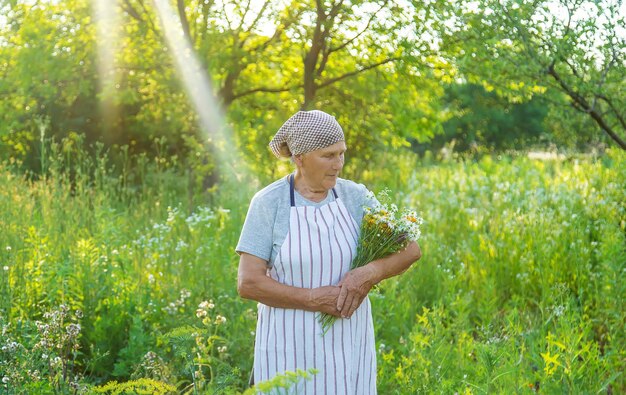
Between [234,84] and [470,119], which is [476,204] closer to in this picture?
[234,84]

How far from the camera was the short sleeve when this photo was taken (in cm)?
312

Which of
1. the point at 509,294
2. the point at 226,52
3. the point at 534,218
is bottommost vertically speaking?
the point at 509,294

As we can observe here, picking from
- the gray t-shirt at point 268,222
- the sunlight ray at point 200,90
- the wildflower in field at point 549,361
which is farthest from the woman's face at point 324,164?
the sunlight ray at point 200,90

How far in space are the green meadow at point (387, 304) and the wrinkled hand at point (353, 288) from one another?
1.82 ft

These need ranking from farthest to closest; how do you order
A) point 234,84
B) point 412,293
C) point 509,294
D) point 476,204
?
point 234,84 < point 476,204 < point 509,294 < point 412,293

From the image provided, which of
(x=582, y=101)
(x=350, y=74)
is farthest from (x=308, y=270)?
(x=350, y=74)

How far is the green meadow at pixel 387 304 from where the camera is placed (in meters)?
3.88

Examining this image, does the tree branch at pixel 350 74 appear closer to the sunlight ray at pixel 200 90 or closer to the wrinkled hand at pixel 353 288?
the sunlight ray at pixel 200 90

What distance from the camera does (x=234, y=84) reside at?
12.7m

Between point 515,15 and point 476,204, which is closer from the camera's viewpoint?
point 515,15

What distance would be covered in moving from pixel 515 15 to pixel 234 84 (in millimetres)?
8052

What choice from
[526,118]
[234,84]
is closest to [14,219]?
[234,84]

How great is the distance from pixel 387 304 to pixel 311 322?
7.68 ft

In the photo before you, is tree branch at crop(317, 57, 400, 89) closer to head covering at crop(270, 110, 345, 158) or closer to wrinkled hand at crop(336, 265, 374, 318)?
head covering at crop(270, 110, 345, 158)
